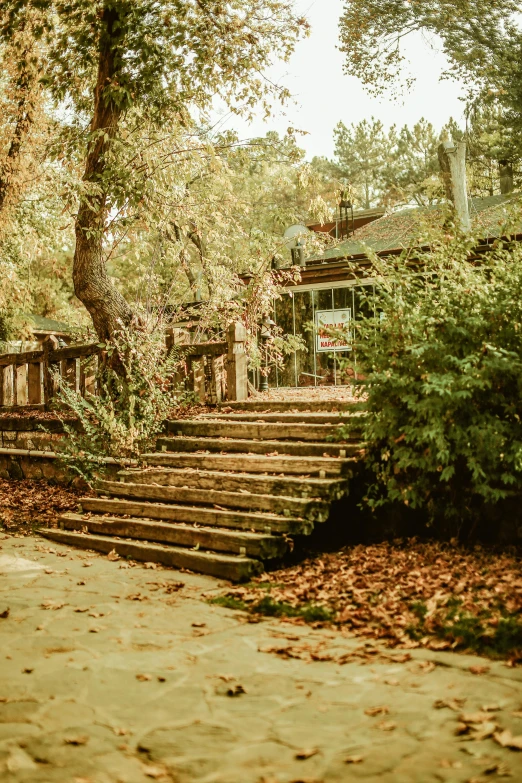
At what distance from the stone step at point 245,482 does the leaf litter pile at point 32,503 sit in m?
1.41

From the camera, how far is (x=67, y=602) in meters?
6.41

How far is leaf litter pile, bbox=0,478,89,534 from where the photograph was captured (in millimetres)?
10234

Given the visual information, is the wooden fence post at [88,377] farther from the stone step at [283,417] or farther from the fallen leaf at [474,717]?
the fallen leaf at [474,717]

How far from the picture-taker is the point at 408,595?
6203mm

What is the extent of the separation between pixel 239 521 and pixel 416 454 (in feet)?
6.54

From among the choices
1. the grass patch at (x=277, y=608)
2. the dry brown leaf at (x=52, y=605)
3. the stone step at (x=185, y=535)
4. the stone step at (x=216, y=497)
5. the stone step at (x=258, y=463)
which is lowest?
the grass patch at (x=277, y=608)

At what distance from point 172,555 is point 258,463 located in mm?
1739

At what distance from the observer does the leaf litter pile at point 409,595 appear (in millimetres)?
5289

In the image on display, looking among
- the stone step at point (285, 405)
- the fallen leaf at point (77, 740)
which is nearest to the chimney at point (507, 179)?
the stone step at point (285, 405)

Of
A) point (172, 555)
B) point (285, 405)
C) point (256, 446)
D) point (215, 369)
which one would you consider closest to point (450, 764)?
point (172, 555)

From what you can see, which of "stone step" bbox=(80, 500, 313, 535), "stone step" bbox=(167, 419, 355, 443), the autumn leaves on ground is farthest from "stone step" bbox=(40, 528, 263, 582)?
"stone step" bbox=(167, 419, 355, 443)

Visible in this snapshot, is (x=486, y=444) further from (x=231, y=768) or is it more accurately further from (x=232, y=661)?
(x=231, y=768)

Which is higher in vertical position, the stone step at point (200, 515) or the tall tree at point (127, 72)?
the tall tree at point (127, 72)

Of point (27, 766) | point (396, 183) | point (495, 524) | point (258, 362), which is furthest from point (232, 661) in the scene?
point (396, 183)
